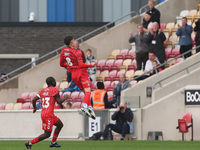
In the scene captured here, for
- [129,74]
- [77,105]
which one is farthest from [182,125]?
[129,74]

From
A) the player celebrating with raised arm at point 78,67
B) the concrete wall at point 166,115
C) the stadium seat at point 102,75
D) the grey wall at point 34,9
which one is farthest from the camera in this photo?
the grey wall at point 34,9

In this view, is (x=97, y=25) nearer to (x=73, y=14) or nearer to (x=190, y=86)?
(x=73, y=14)

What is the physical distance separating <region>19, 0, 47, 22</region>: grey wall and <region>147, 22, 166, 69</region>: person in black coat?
7.75 meters

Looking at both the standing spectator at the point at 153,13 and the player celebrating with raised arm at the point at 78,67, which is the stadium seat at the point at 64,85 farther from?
the player celebrating with raised arm at the point at 78,67

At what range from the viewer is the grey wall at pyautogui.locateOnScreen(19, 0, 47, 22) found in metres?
33.4

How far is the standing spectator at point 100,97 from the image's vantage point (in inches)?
922

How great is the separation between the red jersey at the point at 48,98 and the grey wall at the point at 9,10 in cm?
1677

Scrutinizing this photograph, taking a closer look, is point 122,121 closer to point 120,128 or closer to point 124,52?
point 120,128

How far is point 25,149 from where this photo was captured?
1722 cm

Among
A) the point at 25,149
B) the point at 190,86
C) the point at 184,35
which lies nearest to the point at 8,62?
the point at 184,35

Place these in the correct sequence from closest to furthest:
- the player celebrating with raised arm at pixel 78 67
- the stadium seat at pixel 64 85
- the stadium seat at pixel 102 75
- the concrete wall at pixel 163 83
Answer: the player celebrating with raised arm at pixel 78 67
the concrete wall at pixel 163 83
the stadium seat at pixel 64 85
the stadium seat at pixel 102 75

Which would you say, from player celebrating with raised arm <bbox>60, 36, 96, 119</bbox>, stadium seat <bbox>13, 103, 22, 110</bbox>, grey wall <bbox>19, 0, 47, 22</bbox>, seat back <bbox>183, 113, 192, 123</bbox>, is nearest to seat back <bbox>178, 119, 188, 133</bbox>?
seat back <bbox>183, 113, 192, 123</bbox>

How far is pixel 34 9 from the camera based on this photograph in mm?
33531

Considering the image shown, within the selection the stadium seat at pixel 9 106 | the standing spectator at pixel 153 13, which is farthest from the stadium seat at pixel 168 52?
the stadium seat at pixel 9 106
